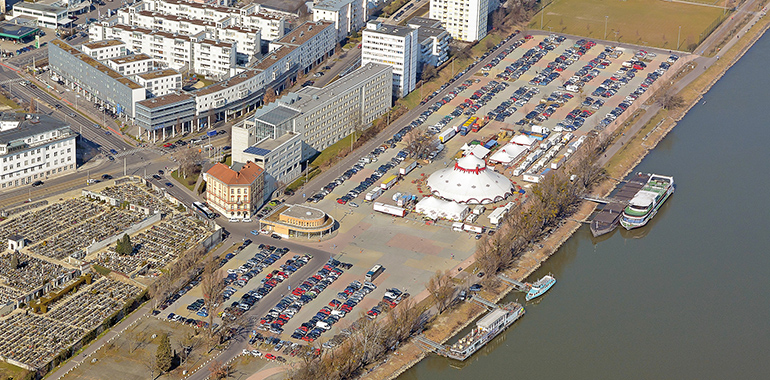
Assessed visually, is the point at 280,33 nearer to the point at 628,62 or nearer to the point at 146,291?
the point at 628,62

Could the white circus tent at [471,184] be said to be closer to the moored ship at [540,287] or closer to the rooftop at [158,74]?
the moored ship at [540,287]

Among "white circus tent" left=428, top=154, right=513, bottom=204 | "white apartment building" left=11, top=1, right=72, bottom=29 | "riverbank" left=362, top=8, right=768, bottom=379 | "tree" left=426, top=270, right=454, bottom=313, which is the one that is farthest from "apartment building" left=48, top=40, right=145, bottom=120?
"riverbank" left=362, top=8, right=768, bottom=379

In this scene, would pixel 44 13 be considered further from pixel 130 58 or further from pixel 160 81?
pixel 160 81

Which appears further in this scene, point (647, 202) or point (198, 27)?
point (198, 27)

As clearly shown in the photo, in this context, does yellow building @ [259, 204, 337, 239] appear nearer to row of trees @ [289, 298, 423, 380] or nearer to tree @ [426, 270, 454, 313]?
tree @ [426, 270, 454, 313]

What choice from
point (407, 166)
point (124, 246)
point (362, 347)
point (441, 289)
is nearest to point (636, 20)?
point (407, 166)

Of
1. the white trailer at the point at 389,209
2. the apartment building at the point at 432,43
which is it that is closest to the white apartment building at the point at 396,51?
the apartment building at the point at 432,43
